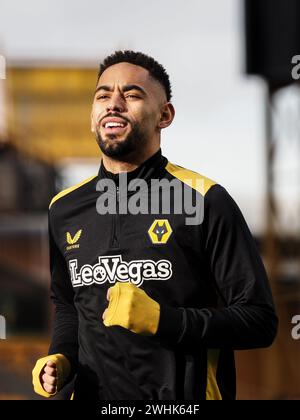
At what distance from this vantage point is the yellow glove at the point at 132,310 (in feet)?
7.55

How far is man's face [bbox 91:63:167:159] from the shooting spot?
2.50 meters

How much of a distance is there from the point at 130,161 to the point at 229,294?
1.85 ft

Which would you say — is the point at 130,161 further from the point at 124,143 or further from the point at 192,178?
the point at 192,178

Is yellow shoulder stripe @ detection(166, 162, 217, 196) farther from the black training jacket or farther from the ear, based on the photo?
the ear

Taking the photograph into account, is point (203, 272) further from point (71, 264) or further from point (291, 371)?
point (291, 371)

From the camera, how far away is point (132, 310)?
2295mm

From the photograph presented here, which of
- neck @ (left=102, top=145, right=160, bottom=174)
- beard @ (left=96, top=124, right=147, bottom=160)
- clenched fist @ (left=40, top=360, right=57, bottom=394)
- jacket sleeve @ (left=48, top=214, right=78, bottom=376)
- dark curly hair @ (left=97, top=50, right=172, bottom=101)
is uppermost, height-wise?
dark curly hair @ (left=97, top=50, right=172, bottom=101)

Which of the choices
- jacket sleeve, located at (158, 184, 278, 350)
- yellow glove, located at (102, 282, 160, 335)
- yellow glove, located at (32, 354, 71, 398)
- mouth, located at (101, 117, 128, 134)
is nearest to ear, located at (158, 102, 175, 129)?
mouth, located at (101, 117, 128, 134)

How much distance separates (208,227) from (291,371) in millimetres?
14792

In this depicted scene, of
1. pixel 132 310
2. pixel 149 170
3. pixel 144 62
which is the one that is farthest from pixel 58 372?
pixel 144 62

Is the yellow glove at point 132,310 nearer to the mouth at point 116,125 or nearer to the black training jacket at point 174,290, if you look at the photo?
the black training jacket at point 174,290

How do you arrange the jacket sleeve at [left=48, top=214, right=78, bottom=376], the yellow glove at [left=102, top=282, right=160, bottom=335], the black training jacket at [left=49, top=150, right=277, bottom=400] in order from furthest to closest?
the jacket sleeve at [left=48, top=214, right=78, bottom=376], the black training jacket at [left=49, top=150, right=277, bottom=400], the yellow glove at [left=102, top=282, right=160, bottom=335]
